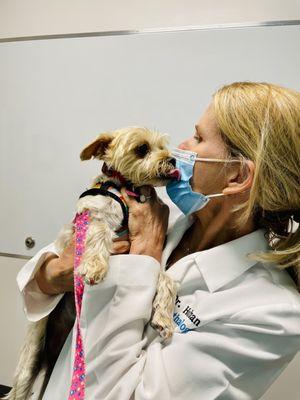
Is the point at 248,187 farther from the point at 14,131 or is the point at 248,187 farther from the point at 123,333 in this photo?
the point at 14,131

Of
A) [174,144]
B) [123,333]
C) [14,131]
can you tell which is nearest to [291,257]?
[123,333]

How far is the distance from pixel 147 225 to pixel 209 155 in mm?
306

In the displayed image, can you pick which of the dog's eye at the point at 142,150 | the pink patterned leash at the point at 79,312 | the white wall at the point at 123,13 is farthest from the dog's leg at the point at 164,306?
the white wall at the point at 123,13

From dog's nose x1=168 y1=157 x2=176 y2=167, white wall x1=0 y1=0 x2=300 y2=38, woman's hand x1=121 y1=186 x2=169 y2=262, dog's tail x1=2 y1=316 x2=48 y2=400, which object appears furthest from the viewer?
white wall x1=0 y1=0 x2=300 y2=38

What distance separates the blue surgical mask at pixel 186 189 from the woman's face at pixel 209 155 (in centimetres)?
1

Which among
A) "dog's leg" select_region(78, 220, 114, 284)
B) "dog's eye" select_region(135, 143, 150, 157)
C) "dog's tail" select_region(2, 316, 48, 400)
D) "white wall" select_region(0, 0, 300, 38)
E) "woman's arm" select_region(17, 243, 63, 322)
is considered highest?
"white wall" select_region(0, 0, 300, 38)

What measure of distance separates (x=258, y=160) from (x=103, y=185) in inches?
21.3

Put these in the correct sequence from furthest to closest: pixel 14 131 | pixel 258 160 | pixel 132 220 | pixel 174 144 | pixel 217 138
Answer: pixel 14 131
pixel 174 144
pixel 132 220
pixel 217 138
pixel 258 160

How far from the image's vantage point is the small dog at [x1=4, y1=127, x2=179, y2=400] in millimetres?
1052

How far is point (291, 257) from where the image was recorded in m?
1.05

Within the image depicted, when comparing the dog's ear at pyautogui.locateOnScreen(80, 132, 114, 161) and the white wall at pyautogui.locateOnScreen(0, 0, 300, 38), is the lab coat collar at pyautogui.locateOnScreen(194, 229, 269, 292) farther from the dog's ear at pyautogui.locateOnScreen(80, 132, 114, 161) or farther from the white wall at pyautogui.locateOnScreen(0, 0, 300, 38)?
the white wall at pyautogui.locateOnScreen(0, 0, 300, 38)

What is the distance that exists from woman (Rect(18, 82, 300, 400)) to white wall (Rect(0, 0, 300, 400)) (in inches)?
32.8

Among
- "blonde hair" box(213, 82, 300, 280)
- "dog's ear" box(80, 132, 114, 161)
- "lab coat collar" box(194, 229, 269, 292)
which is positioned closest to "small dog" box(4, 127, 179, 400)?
"dog's ear" box(80, 132, 114, 161)

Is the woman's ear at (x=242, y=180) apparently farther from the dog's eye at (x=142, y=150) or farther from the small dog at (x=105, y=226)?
the dog's eye at (x=142, y=150)
